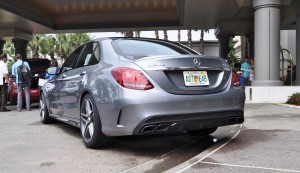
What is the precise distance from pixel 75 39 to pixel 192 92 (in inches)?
1885

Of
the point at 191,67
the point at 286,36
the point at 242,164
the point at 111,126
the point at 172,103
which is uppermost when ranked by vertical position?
the point at 286,36

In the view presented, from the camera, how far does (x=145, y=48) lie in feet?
17.2

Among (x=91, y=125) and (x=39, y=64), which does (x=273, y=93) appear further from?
(x=39, y=64)

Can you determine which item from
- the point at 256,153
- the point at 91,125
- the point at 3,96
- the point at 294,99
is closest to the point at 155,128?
the point at 91,125

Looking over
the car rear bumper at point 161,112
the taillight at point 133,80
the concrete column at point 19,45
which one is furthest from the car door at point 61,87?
the concrete column at point 19,45

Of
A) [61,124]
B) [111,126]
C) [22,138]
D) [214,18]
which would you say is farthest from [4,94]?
[214,18]

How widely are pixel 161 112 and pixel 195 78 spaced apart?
65 cm

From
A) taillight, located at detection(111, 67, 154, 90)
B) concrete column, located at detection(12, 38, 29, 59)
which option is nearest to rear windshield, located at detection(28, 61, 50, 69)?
taillight, located at detection(111, 67, 154, 90)

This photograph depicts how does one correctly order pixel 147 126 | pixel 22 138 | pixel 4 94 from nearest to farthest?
pixel 147 126
pixel 22 138
pixel 4 94

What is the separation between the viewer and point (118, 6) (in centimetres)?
1941

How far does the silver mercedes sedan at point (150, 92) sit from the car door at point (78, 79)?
32 mm

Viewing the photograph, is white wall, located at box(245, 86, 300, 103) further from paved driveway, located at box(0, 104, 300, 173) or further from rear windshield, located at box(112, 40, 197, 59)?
rear windshield, located at box(112, 40, 197, 59)

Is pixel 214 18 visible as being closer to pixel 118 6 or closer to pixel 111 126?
pixel 118 6

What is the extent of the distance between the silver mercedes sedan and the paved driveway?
0.33m
